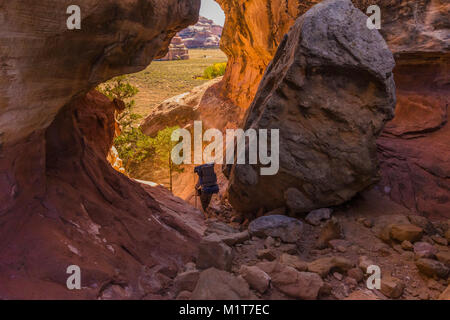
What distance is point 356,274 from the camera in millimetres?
3945

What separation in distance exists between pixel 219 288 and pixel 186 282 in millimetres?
517

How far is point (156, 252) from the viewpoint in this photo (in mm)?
3965

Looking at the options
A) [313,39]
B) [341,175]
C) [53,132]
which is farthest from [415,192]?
Result: [53,132]

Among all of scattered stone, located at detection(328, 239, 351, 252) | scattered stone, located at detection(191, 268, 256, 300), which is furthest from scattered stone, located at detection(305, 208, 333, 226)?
scattered stone, located at detection(191, 268, 256, 300)

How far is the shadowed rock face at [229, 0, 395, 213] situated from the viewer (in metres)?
5.67

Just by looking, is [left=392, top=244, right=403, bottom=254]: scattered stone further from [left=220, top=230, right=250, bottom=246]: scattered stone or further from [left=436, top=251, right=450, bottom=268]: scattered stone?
[left=220, top=230, right=250, bottom=246]: scattered stone

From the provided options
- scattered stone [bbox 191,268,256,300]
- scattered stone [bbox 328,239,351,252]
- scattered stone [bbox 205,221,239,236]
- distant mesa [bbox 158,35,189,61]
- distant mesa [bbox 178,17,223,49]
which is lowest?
scattered stone [bbox 205,221,239,236]

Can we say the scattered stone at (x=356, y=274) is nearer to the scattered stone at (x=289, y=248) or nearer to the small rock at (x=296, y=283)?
the small rock at (x=296, y=283)

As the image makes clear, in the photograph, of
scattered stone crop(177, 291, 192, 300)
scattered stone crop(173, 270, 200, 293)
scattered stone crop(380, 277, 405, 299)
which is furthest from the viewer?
scattered stone crop(380, 277, 405, 299)

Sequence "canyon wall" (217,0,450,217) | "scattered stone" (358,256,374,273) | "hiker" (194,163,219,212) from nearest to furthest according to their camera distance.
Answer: "scattered stone" (358,256,374,273) < "canyon wall" (217,0,450,217) < "hiker" (194,163,219,212)

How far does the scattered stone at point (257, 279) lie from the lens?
3256mm

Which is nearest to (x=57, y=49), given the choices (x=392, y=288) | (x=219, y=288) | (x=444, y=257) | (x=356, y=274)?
(x=219, y=288)

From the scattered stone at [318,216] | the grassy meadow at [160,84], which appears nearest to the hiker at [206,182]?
the scattered stone at [318,216]

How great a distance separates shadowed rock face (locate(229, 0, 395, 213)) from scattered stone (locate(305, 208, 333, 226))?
0.16 m
